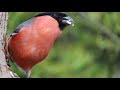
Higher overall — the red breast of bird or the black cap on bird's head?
the black cap on bird's head

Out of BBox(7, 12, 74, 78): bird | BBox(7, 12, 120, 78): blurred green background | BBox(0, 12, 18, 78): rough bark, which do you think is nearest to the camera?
BBox(0, 12, 18, 78): rough bark

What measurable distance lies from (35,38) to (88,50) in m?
0.52

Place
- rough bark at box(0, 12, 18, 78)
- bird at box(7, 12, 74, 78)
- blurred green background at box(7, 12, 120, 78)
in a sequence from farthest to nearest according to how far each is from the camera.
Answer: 1. blurred green background at box(7, 12, 120, 78)
2. bird at box(7, 12, 74, 78)
3. rough bark at box(0, 12, 18, 78)

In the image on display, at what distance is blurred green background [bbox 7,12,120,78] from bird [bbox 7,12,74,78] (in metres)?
0.20

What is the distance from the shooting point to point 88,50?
11.6 ft

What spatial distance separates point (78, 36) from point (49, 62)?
0.23m

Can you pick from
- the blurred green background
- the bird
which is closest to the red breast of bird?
the bird

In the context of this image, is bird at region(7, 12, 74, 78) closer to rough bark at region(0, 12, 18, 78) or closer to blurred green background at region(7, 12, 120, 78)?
rough bark at region(0, 12, 18, 78)

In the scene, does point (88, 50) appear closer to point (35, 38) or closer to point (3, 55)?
point (35, 38)

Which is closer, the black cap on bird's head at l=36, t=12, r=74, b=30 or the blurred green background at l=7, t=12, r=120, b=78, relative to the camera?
the black cap on bird's head at l=36, t=12, r=74, b=30

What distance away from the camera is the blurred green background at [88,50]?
11.3 ft

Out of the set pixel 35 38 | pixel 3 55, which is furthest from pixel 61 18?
pixel 3 55

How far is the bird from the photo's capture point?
3.08 meters
